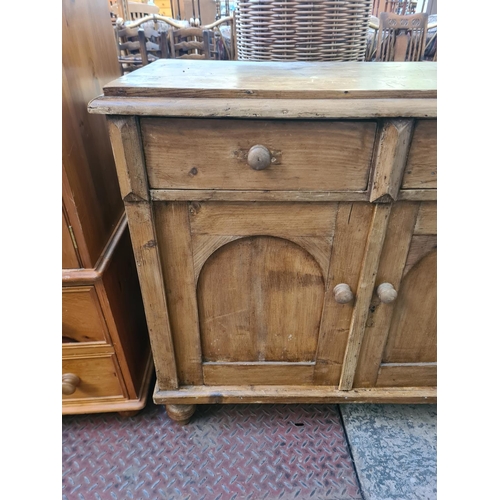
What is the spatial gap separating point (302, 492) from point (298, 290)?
483 mm

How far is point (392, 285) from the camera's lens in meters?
0.77

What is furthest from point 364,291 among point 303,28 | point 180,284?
point 303,28

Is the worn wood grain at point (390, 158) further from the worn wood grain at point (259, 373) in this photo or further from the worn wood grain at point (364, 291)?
the worn wood grain at point (259, 373)

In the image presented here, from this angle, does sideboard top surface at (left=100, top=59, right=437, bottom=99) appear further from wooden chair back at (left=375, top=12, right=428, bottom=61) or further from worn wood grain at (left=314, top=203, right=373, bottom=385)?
wooden chair back at (left=375, top=12, right=428, bottom=61)

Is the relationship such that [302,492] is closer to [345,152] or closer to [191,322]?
[191,322]

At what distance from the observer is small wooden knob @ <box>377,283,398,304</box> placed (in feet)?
2.44

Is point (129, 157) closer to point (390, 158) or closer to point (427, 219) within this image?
point (390, 158)

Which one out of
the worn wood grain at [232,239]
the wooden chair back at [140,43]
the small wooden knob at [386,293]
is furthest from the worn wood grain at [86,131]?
the wooden chair back at [140,43]

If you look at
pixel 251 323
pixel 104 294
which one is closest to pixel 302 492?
pixel 251 323

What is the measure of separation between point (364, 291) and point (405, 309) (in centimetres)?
13

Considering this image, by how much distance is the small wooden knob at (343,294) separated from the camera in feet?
2.45

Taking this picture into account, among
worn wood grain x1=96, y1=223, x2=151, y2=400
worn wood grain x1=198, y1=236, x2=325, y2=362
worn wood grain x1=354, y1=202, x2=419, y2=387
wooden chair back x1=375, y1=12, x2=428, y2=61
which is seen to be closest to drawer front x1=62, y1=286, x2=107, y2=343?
worn wood grain x1=96, y1=223, x2=151, y2=400

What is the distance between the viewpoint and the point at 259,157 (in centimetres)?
60

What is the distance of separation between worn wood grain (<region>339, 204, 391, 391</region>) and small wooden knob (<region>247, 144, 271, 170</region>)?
226 millimetres
